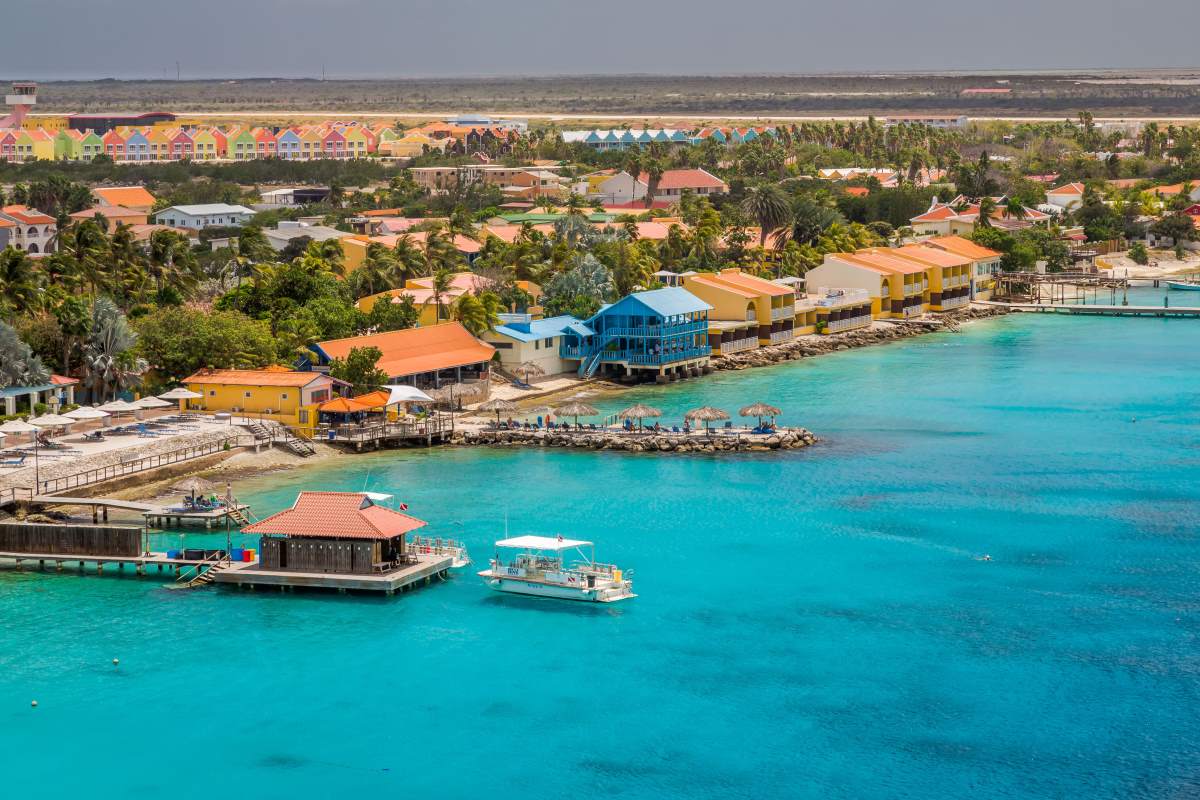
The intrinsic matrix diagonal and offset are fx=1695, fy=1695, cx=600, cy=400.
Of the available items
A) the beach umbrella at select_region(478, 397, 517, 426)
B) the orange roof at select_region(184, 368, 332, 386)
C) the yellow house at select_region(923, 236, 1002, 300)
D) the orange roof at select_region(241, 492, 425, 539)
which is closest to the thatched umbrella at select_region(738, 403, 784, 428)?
the beach umbrella at select_region(478, 397, 517, 426)

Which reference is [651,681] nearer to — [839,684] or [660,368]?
[839,684]

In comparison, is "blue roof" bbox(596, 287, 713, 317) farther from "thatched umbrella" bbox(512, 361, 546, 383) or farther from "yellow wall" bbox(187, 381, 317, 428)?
"yellow wall" bbox(187, 381, 317, 428)

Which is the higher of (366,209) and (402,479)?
(366,209)

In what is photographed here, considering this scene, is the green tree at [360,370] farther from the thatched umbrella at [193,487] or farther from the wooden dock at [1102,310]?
the wooden dock at [1102,310]

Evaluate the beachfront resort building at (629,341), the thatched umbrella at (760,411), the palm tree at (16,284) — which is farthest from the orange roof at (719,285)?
the palm tree at (16,284)

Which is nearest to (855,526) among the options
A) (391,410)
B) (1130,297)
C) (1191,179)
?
(391,410)

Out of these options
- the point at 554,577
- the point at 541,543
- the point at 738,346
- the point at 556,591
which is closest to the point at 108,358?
the point at 541,543

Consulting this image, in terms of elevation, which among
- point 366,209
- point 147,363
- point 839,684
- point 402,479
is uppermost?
point 366,209
